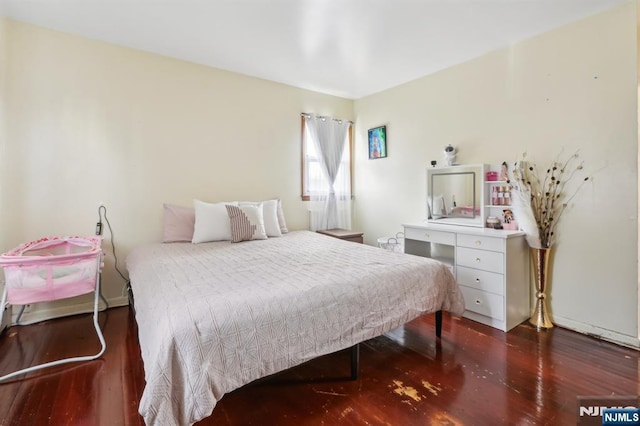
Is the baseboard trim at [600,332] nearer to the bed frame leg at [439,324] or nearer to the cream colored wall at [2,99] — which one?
the bed frame leg at [439,324]

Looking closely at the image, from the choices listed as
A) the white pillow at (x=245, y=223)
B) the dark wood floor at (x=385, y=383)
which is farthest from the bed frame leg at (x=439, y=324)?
the white pillow at (x=245, y=223)

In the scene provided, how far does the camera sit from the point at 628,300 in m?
2.14

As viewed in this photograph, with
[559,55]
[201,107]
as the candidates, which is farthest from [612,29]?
[201,107]

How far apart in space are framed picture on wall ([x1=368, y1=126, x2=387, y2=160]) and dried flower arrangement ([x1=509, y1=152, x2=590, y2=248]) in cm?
170

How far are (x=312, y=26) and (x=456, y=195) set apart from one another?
2.09 metres

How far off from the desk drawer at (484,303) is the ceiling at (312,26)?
2.19 metres

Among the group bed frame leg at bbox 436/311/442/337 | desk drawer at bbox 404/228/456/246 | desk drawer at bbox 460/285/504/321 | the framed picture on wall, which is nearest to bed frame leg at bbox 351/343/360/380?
bed frame leg at bbox 436/311/442/337

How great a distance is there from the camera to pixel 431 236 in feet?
9.58

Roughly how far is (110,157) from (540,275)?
12.8ft

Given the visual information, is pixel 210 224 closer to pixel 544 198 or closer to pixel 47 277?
pixel 47 277

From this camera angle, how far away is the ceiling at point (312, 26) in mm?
2201

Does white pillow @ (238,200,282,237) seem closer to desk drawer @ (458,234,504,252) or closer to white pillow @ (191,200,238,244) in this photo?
white pillow @ (191,200,238,244)

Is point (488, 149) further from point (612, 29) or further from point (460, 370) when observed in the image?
point (460, 370)

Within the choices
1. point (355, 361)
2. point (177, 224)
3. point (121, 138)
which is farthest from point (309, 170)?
point (355, 361)
